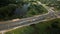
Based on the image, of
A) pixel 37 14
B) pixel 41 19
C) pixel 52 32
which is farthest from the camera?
pixel 37 14

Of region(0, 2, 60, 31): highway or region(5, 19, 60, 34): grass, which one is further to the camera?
region(0, 2, 60, 31): highway

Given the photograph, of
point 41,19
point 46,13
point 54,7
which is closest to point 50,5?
point 54,7

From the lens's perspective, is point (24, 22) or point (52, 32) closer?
point (52, 32)

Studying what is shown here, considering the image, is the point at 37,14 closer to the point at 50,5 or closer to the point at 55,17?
the point at 55,17

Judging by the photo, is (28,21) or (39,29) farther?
(28,21)

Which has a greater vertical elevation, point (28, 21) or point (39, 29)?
point (28, 21)

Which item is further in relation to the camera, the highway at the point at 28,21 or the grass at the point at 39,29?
the highway at the point at 28,21

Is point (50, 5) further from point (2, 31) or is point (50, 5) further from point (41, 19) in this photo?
point (2, 31)

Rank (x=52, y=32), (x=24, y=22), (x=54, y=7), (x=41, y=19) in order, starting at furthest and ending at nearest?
(x=54, y=7) → (x=41, y=19) → (x=24, y=22) → (x=52, y=32)

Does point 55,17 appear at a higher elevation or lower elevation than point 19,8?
lower
